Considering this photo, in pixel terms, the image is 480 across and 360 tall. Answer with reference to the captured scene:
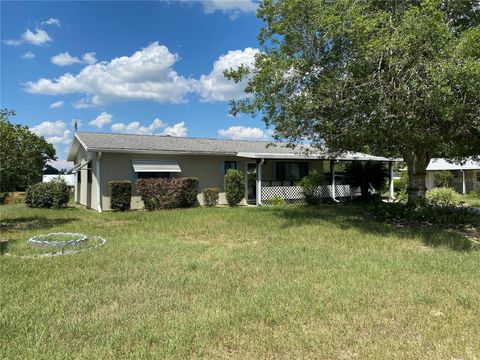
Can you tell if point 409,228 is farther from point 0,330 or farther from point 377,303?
point 0,330

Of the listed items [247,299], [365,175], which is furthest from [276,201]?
[247,299]

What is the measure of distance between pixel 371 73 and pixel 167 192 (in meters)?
11.0

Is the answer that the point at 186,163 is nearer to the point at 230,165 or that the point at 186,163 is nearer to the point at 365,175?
the point at 230,165

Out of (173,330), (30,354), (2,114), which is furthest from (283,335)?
(2,114)

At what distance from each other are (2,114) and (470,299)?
44.9 feet

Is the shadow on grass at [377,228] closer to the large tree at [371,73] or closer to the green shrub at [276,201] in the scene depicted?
the large tree at [371,73]

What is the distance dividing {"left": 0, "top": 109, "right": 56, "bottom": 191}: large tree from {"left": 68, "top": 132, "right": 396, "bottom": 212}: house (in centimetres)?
355

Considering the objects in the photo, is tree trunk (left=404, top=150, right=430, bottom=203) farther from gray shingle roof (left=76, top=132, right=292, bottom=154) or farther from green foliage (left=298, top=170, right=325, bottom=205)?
green foliage (left=298, top=170, right=325, bottom=205)

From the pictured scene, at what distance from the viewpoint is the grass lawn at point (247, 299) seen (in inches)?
150

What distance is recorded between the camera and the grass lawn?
3.81 metres

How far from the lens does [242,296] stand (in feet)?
17.3

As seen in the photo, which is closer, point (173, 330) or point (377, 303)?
point (173, 330)

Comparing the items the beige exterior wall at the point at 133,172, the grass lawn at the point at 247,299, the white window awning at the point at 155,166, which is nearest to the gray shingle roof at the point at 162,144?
the beige exterior wall at the point at 133,172

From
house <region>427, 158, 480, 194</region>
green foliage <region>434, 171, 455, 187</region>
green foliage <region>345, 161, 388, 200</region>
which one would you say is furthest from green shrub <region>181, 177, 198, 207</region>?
green foliage <region>434, 171, 455, 187</region>
